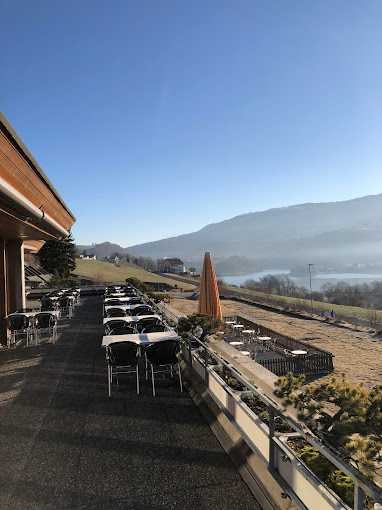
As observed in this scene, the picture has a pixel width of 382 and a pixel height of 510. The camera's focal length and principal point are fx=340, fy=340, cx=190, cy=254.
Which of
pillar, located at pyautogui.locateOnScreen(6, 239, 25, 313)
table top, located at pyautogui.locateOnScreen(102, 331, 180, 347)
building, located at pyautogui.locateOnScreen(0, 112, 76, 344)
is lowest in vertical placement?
table top, located at pyautogui.locateOnScreen(102, 331, 180, 347)

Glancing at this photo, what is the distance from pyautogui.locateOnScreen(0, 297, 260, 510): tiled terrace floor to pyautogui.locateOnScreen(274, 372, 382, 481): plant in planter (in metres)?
0.84

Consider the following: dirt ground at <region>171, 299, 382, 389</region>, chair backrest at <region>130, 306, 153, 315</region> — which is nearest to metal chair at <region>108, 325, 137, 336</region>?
chair backrest at <region>130, 306, 153, 315</region>

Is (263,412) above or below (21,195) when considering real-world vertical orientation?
below

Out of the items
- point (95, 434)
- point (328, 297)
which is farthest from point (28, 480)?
point (328, 297)

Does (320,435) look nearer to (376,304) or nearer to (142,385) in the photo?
(142,385)

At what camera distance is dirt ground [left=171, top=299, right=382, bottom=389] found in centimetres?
1686

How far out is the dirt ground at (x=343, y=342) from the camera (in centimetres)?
1686

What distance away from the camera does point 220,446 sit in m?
3.37

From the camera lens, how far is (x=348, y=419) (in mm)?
2191

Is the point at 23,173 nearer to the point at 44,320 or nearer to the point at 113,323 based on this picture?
the point at 113,323

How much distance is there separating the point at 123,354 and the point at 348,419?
3516mm

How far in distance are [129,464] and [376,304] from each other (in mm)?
102885

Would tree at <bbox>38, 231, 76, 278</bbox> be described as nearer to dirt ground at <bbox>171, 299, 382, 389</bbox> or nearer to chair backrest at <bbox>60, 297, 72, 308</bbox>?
dirt ground at <bbox>171, 299, 382, 389</bbox>

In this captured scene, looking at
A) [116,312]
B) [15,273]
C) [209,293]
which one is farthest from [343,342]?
[15,273]
